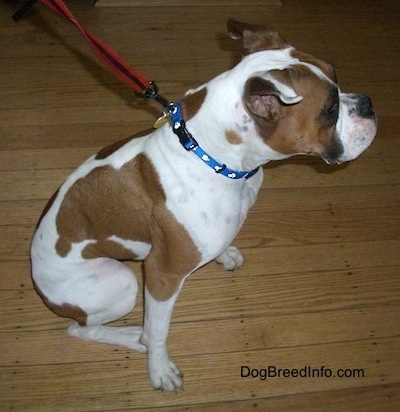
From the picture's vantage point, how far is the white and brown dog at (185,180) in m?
1.60

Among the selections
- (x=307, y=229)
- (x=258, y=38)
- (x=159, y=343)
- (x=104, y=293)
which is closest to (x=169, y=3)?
(x=307, y=229)

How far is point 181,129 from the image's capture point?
1.71 metres

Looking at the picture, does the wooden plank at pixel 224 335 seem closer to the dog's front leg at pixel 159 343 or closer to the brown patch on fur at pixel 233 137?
the dog's front leg at pixel 159 343

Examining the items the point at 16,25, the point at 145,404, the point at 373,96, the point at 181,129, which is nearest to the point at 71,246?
the point at 181,129

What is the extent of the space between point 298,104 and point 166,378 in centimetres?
122

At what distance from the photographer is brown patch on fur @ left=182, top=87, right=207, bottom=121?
168cm

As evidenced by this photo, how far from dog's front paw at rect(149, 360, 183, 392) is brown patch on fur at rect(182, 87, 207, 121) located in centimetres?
103

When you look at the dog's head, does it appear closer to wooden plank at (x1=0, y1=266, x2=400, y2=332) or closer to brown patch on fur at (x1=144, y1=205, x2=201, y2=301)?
brown patch on fur at (x1=144, y1=205, x2=201, y2=301)

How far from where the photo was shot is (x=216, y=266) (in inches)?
101

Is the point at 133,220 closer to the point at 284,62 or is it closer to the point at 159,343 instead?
the point at 159,343

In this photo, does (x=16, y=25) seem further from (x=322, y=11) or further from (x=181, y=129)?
(x=181, y=129)

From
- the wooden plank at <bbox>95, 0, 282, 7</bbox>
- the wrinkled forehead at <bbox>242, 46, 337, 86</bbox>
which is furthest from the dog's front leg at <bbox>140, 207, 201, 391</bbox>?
the wooden plank at <bbox>95, 0, 282, 7</bbox>

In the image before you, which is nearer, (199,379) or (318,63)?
(318,63)

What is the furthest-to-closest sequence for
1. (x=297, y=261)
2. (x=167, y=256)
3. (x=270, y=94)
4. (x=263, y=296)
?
(x=297, y=261)
(x=263, y=296)
(x=167, y=256)
(x=270, y=94)
